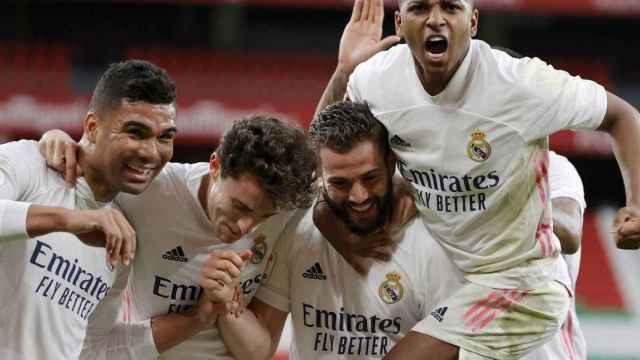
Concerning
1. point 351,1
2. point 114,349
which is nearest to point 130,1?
point 351,1

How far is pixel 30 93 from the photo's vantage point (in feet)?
36.8

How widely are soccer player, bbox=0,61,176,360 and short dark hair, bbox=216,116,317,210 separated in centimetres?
20

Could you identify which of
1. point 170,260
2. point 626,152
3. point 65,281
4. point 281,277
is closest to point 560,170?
point 626,152

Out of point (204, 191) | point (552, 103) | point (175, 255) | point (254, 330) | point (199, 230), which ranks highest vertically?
point (552, 103)

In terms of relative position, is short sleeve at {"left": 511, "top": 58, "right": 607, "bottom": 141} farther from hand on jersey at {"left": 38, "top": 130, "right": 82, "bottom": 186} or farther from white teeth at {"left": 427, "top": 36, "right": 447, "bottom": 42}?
hand on jersey at {"left": 38, "top": 130, "right": 82, "bottom": 186}

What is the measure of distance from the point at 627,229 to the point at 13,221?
5.83ft

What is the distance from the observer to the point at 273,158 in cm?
339

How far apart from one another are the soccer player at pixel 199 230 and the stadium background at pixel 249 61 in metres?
6.84

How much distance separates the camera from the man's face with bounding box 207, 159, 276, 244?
3.37 metres

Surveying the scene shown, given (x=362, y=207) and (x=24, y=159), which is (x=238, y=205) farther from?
(x=24, y=159)

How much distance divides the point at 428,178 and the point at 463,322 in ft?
1.68

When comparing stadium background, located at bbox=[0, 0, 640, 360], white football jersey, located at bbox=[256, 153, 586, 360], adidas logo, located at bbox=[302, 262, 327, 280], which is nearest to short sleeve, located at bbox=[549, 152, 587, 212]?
white football jersey, located at bbox=[256, 153, 586, 360]

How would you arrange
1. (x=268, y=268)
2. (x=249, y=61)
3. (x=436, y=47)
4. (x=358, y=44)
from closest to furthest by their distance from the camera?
(x=436, y=47) → (x=268, y=268) → (x=358, y=44) → (x=249, y=61)

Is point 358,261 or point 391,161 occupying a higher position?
point 391,161
